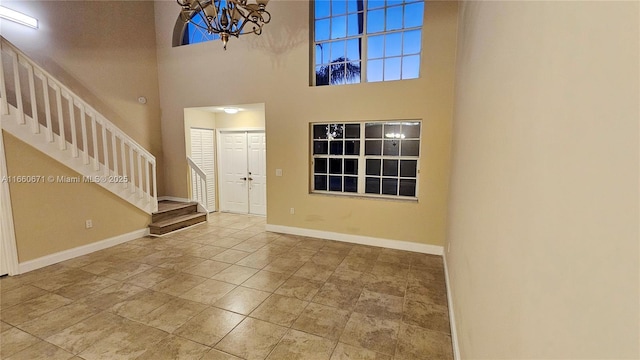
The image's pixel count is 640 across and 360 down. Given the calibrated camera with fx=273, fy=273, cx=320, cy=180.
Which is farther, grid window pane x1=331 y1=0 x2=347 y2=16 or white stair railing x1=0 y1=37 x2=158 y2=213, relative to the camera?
grid window pane x1=331 y1=0 x2=347 y2=16

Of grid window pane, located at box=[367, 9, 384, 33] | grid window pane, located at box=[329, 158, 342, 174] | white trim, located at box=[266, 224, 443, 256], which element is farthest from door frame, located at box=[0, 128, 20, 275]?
grid window pane, located at box=[367, 9, 384, 33]

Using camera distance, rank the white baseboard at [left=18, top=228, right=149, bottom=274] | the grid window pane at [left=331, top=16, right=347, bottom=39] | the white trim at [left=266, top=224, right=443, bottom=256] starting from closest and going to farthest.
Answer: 1. the white baseboard at [left=18, top=228, right=149, bottom=274]
2. the white trim at [left=266, top=224, right=443, bottom=256]
3. the grid window pane at [left=331, top=16, right=347, bottom=39]

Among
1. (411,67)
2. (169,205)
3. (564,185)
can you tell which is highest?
(411,67)

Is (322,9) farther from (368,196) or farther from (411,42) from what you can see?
(368,196)

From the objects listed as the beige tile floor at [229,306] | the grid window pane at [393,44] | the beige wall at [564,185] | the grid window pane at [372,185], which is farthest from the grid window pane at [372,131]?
the beige wall at [564,185]

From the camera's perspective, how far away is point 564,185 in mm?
646

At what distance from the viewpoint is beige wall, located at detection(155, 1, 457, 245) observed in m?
4.03

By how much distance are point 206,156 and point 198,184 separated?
0.76m

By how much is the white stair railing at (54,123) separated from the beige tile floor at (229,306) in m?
1.15

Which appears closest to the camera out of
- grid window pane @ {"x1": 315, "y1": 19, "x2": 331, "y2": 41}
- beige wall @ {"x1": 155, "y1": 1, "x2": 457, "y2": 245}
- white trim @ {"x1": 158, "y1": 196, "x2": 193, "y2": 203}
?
beige wall @ {"x1": 155, "y1": 1, "x2": 457, "y2": 245}

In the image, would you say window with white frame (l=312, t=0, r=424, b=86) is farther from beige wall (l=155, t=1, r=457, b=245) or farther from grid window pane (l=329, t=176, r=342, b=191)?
grid window pane (l=329, t=176, r=342, b=191)

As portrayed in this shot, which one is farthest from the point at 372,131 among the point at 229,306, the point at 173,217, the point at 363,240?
the point at 173,217

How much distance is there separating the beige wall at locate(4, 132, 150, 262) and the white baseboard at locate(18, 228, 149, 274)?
0.18ft

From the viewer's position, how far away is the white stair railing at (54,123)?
11.0ft
